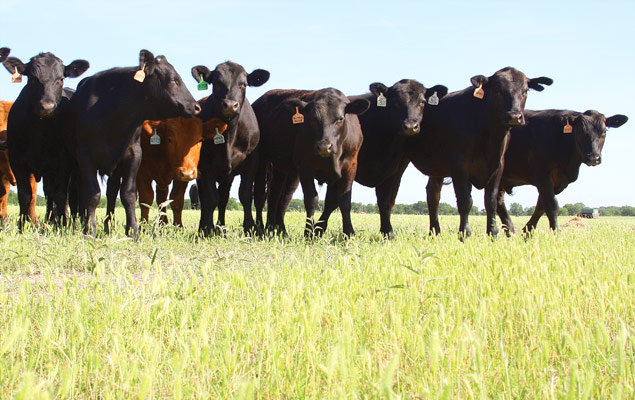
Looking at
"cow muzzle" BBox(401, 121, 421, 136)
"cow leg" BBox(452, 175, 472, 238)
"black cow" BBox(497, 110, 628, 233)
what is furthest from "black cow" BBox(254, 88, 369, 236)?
"black cow" BBox(497, 110, 628, 233)

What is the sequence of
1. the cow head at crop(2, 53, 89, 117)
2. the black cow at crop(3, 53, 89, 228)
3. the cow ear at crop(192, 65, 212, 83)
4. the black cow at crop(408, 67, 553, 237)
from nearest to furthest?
1. the cow head at crop(2, 53, 89, 117)
2. the black cow at crop(3, 53, 89, 228)
3. the cow ear at crop(192, 65, 212, 83)
4. the black cow at crop(408, 67, 553, 237)

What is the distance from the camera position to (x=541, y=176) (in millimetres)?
10281

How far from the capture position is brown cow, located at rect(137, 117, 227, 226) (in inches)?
315

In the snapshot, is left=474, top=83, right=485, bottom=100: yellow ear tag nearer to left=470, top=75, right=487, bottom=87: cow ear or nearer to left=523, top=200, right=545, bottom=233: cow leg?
left=470, top=75, right=487, bottom=87: cow ear

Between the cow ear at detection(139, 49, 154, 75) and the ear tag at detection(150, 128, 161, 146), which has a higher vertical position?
the cow ear at detection(139, 49, 154, 75)

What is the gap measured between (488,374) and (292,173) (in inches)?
290

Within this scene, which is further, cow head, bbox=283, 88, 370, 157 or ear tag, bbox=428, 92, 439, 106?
ear tag, bbox=428, 92, 439, 106

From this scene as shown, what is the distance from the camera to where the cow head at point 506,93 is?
338 inches

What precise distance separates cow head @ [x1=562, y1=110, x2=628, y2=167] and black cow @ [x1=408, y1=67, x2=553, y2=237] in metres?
1.60

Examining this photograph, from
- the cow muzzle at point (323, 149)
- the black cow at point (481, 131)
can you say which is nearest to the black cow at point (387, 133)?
the black cow at point (481, 131)

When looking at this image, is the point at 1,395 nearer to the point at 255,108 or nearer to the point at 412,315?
the point at 412,315

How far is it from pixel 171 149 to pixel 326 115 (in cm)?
215

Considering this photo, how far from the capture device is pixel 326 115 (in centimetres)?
829

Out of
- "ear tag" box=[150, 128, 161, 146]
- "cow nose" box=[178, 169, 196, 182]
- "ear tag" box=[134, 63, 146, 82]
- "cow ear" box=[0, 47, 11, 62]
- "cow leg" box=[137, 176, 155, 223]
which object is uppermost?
"cow ear" box=[0, 47, 11, 62]
